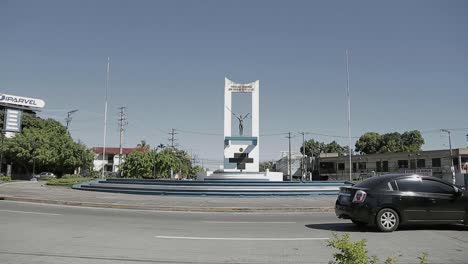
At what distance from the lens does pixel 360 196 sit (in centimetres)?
1086

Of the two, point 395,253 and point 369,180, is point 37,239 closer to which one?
point 395,253

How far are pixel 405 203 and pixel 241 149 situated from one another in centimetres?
3065

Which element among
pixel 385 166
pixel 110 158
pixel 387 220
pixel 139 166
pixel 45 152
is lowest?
pixel 387 220

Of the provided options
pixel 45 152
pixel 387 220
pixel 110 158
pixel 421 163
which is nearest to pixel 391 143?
pixel 421 163

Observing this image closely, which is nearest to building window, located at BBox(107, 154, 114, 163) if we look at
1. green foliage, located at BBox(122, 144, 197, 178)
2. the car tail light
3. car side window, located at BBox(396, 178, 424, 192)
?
green foliage, located at BBox(122, 144, 197, 178)

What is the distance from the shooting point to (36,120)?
8525 centimetres

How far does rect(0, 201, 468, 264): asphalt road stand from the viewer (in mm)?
7605

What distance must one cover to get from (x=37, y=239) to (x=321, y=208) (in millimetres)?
12220

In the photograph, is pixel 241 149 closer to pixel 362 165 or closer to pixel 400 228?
pixel 400 228

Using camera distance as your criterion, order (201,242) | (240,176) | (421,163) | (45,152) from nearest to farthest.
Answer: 1. (201,242)
2. (240,176)
3. (45,152)
4. (421,163)

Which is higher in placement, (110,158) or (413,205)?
(110,158)

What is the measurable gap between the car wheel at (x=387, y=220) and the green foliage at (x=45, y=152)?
2514 inches

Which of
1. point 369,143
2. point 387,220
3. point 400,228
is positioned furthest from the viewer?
point 369,143

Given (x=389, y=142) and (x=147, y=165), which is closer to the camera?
(x=147, y=165)
